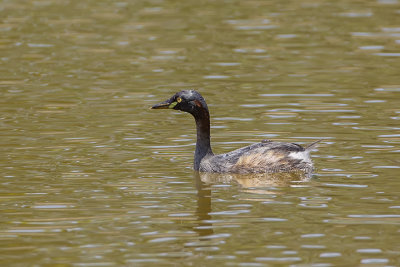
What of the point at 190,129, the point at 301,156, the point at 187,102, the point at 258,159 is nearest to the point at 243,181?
the point at 258,159

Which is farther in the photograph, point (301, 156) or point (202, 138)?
point (202, 138)

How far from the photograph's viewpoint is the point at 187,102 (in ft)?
50.9

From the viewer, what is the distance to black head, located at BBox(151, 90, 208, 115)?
50.8ft

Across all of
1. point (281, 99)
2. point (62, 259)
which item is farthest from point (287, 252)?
point (281, 99)

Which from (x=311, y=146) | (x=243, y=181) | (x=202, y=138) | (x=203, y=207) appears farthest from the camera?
(x=202, y=138)

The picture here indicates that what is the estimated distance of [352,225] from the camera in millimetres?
11898

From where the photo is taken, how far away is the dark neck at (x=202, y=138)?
1531 centimetres

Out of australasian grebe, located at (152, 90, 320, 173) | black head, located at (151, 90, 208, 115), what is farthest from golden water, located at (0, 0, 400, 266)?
black head, located at (151, 90, 208, 115)

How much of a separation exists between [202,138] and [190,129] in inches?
97.1

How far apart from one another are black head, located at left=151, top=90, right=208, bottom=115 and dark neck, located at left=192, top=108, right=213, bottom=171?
0.27ft

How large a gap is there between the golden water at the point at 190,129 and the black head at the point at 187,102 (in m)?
0.85

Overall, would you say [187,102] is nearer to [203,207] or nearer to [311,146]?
[311,146]

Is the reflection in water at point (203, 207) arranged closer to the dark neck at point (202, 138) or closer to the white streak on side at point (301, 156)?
the dark neck at point (202, 138)

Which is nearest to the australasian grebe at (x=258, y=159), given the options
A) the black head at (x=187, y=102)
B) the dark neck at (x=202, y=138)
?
the dark neck at (x=202, y=138)
